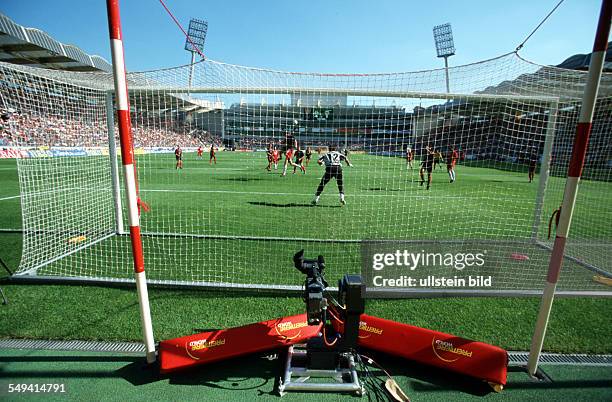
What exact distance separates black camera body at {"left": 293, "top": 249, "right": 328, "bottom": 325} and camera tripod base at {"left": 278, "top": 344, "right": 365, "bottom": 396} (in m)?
0.45

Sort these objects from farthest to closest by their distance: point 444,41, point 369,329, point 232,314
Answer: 1. point 444,41
2. point 232,314
3. point 369,329

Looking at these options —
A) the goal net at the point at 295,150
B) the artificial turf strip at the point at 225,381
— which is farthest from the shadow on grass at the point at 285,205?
the artificial turf strip at the point at 225,381

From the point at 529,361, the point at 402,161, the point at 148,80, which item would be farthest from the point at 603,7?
the point at 148,80

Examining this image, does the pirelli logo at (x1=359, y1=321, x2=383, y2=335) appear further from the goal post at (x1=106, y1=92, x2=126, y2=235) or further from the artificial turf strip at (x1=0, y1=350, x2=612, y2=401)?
the goal post at (x1=106, y1=92, x2=126, y2=235)

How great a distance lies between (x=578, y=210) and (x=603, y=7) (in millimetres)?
10927

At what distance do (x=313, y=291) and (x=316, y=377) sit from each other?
0.81 m

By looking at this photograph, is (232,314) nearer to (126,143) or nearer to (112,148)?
(126,143)

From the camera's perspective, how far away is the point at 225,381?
2568 mm

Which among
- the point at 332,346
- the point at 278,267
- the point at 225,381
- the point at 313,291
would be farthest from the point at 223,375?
the point at 278,267

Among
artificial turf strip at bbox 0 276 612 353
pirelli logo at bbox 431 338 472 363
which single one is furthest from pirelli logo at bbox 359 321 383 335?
artificial turf strip at bbox 0 276 612 353

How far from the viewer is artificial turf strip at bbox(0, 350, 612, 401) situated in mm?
2420

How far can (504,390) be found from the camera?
98.6 inches

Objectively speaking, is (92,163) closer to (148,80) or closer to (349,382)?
(148,80)

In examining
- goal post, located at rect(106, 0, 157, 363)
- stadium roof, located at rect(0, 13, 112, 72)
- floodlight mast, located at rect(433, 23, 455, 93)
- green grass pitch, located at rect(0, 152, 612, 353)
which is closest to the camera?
goal post, located at rect(106, 0, 157, 363)
